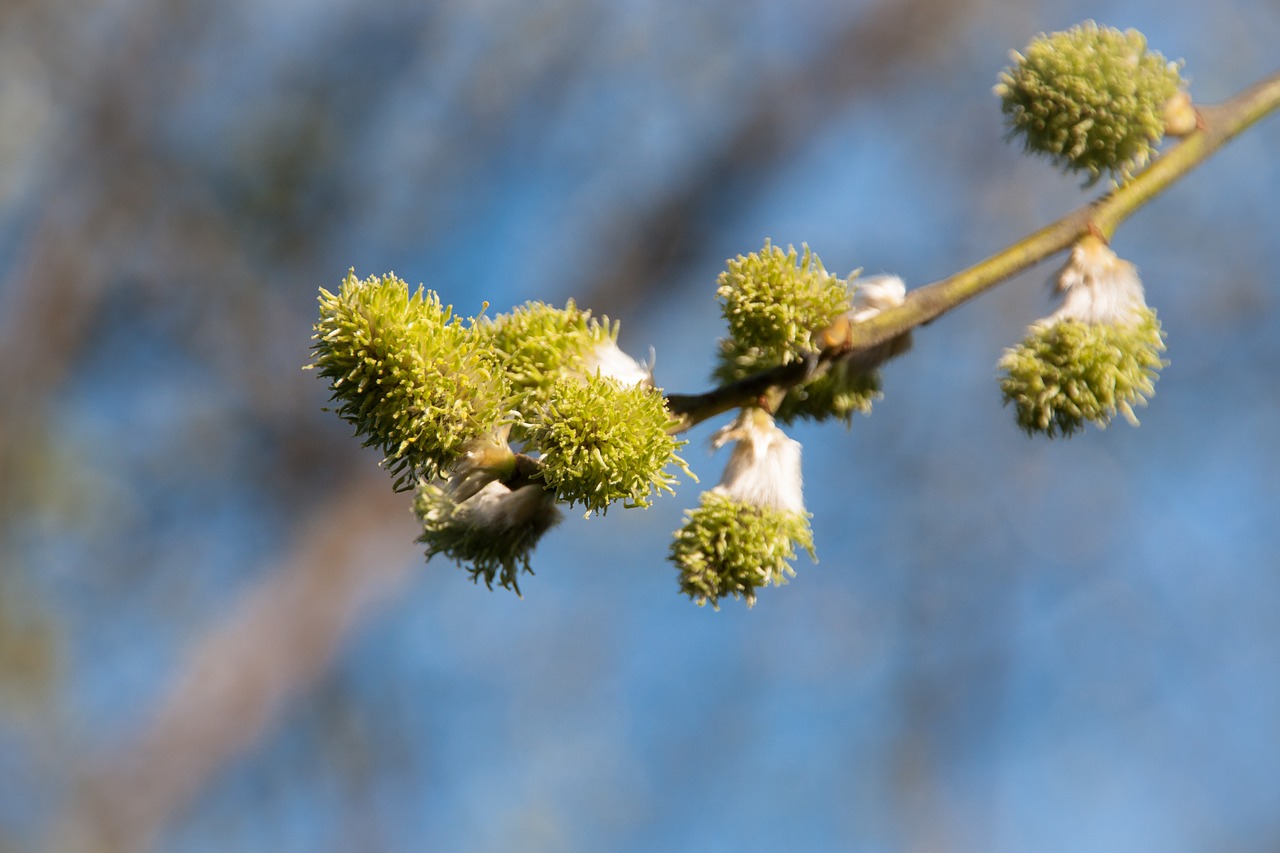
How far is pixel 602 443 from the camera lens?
1.02 metres

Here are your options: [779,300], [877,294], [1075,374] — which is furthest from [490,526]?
[1075,374]

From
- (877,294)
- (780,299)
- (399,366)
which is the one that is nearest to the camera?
(399,366)

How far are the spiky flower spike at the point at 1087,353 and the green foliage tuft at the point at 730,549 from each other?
1.05 ft

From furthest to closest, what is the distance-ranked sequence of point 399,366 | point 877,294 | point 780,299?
point 877,294 < point 780,299 < point 399,366

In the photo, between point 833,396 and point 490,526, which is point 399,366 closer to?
point 490,526

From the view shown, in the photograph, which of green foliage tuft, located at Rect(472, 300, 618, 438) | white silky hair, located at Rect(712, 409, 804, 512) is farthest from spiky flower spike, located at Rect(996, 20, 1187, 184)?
green foliage tuft, located at Rect(472, 300, 618, 438)

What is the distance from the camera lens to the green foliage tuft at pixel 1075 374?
4.05 feet

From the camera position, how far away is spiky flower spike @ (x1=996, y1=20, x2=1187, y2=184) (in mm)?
1307

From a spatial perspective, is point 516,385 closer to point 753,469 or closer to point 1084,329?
point 753,469

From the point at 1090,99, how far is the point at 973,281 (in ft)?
1.12

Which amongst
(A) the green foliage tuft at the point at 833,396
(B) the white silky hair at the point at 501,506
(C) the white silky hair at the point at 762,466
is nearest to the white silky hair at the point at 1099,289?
(A) the green foliage tuft at the point at 833,396

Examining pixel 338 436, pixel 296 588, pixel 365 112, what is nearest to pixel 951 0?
pixel 365 112

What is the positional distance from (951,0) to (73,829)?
Result: 7.54m

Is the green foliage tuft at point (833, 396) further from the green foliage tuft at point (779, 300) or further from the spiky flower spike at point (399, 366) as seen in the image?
the spiky flower spike at point (399, 366)
